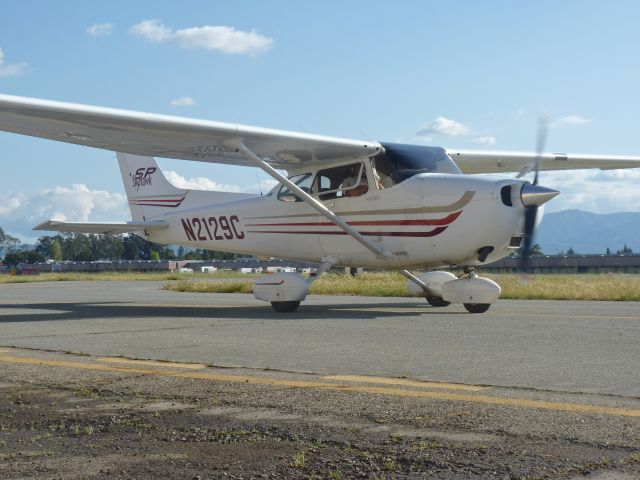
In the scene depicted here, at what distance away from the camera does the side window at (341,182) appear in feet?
44.9

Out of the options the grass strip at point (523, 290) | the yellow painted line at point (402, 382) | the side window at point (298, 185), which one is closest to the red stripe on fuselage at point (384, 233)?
the side window at point (298, 185)

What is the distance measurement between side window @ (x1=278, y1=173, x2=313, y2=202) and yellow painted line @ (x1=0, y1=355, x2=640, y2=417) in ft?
24.5

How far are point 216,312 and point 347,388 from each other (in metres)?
8.16

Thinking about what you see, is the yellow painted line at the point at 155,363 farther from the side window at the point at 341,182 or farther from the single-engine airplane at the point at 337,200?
the side window at the point at 341,182

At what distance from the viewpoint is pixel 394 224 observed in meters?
13.2

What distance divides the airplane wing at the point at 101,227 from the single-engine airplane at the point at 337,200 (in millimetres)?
52

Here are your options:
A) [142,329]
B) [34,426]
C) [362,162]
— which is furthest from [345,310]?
[34,426]

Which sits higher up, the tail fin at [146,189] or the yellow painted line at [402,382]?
the tail fin at [146,189]

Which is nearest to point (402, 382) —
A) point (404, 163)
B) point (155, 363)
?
point (155, 363)

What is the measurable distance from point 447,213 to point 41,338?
599 cm

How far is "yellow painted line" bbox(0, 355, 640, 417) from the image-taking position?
15.8 feet

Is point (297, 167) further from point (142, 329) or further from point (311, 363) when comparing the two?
point (311, 363)

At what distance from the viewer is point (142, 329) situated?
1037 cm

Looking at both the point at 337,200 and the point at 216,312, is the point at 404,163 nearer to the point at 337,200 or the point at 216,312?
the point at 337,200
